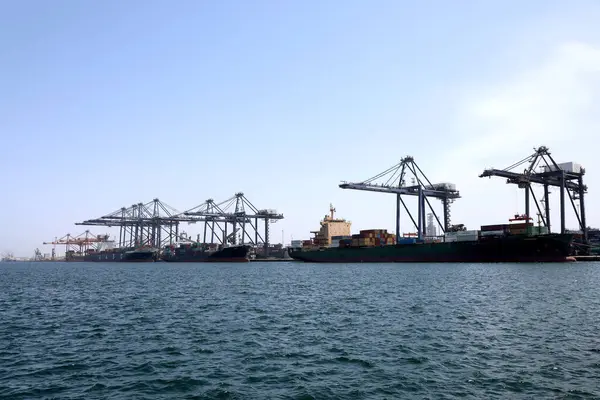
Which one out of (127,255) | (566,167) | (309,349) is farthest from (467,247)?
(127,255)

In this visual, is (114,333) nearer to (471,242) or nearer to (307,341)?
(307,341)

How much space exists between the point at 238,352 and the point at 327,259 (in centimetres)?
8606

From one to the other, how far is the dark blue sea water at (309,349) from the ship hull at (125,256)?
128 metres

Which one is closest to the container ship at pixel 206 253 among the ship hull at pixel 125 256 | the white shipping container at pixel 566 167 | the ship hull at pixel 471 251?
the ship hull at pixel 125 256

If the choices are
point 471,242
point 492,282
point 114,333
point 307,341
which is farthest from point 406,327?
point 471,242

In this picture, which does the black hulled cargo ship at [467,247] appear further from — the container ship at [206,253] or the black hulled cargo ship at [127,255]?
the black hulled cargo ship at [127,255]

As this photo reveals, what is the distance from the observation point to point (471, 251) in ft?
254

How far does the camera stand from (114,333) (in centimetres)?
2005

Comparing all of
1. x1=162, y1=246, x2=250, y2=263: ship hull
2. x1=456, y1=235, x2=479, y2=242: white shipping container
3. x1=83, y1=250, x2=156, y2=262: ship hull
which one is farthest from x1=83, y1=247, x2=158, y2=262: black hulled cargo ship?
x1=456, y1=235, x2=479, y2=242: white shipping container

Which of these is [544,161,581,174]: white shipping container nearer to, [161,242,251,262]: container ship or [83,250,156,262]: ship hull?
[161,242,251,262]: container ship

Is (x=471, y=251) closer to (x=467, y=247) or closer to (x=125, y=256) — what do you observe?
(x=467, y=247)

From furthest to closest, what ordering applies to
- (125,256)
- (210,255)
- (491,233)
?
(125,256)
(210,255)
(491,233)

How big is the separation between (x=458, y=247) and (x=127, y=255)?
122 m

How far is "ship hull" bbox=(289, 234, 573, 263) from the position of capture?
69.9 m
